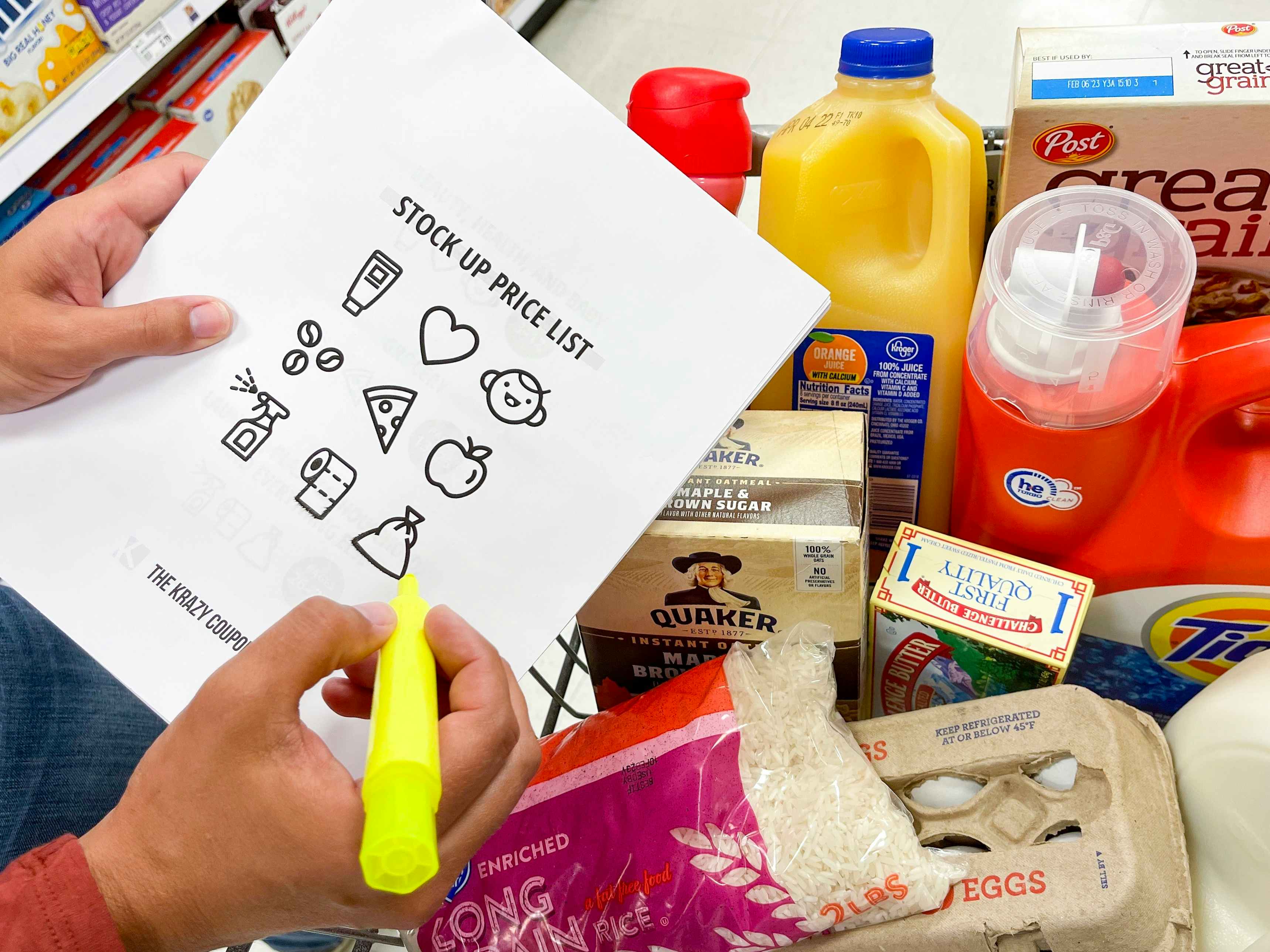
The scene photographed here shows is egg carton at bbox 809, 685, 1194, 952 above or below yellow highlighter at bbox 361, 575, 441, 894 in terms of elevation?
above

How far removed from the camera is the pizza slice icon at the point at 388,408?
0.67 meters

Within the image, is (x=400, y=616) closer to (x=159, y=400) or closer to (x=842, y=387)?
(x=159, y=400)

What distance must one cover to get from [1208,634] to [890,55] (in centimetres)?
52

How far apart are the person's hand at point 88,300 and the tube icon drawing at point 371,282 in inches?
3.6

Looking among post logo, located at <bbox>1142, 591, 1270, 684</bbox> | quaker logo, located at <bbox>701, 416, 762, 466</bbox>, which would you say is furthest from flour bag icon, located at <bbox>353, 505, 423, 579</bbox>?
post logo, located at <bbox>1142, 591, 1270, 684</bbox>

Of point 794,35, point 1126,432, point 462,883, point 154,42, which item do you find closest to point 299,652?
point 462,883

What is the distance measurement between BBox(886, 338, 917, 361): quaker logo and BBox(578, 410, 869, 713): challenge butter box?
0.07 meters

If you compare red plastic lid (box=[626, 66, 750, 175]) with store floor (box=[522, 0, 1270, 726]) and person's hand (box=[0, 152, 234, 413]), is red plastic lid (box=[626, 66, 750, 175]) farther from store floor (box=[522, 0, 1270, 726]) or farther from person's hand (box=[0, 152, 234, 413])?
store floor (box=[522, 0, 1270, 726])

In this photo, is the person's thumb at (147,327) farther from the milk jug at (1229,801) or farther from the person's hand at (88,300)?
the milk jug at (1229,801)

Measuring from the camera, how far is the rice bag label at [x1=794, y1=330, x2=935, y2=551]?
0.80m

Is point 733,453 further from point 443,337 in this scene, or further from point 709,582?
point 443,337

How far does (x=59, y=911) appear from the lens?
53 centimetres

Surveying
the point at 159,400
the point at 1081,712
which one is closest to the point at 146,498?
the point at 159,400

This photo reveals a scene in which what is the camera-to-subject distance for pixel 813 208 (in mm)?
795
